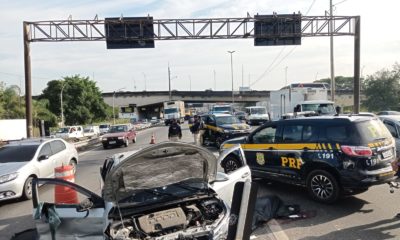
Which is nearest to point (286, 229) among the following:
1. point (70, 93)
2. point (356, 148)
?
point (356, 148)

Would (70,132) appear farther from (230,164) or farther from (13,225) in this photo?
(13,225)

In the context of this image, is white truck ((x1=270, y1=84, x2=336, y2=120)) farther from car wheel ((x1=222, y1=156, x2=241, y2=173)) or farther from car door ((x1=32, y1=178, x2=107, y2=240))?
car door ((x1=32, y1=178, x2=107, y2=240))

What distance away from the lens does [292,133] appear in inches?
357

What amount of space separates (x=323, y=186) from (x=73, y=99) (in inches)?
2683

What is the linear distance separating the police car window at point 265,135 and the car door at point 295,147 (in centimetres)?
35

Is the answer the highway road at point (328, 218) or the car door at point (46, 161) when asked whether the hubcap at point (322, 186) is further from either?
the car door at point (46, 161)

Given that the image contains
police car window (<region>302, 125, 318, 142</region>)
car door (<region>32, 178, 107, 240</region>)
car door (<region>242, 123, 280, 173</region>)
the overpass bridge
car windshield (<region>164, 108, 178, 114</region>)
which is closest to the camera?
car door (<region>32, 178, 107, 240</region>)

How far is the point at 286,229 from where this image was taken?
21.8 feet

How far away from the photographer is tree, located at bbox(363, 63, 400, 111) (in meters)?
52.6

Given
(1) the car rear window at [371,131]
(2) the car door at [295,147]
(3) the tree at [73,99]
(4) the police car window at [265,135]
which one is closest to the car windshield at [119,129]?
(4) the police car window at [265,135]

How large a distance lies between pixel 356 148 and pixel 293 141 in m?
1.51

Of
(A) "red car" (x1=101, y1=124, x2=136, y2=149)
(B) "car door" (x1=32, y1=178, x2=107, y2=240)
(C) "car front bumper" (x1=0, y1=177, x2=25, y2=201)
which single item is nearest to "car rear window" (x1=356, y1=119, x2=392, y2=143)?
(B) "car door" (x1=32, y1=178, x2=107, y2=240)

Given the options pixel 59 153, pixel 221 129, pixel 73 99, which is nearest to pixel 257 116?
pixel 221 129

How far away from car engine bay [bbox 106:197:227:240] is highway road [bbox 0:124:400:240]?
1.73 metres
